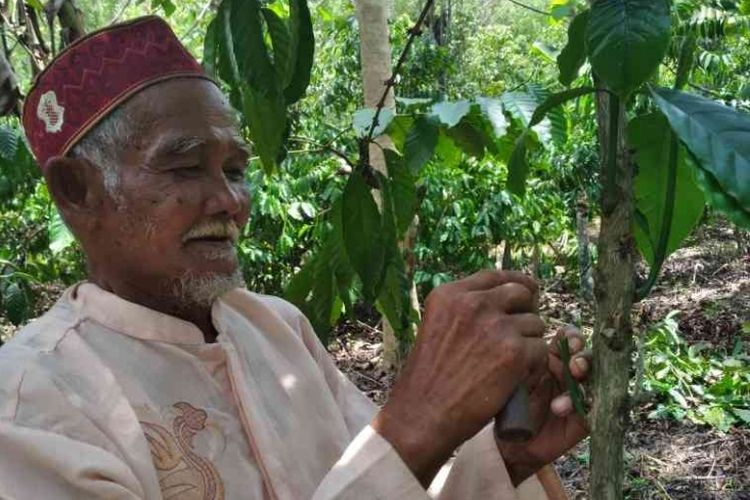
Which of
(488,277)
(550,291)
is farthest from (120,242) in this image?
(550,291)

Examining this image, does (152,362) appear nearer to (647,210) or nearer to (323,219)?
(647,210)

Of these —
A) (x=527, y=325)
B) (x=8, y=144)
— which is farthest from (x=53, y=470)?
(x=8, y=144)

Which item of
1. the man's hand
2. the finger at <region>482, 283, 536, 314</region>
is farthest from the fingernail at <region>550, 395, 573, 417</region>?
the finger at <region>482, 283, 536, 314</region>

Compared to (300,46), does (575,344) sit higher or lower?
lower

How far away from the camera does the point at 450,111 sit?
49.4 inches

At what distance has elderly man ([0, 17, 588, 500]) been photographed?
2.89ft

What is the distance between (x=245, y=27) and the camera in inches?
42.0

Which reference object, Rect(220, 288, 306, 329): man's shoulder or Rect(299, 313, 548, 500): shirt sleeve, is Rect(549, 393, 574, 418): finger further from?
Rect(220, 288, 306, 329): man's shoulder

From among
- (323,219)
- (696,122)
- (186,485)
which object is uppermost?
(696,122)

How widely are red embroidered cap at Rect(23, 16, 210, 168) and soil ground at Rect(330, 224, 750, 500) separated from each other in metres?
0.69

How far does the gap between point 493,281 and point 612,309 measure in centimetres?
20

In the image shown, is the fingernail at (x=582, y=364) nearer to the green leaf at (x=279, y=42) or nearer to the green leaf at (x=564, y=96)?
the green leaf at (x=564, y=96)

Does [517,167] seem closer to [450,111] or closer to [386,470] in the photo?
[450,111]

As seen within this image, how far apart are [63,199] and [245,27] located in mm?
329
